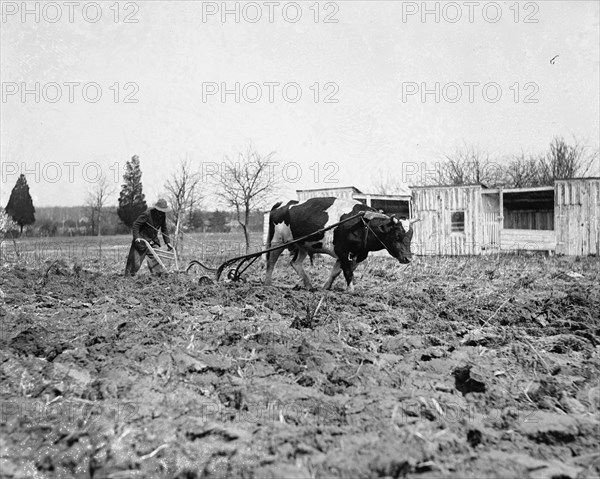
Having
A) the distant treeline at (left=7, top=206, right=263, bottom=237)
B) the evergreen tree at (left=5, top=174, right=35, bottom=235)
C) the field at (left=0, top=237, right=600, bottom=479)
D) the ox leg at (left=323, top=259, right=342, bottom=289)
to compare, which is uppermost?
the evergreen tree at (left=5, top=174, right=35, bottom=235)

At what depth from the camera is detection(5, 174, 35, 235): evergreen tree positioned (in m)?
66.7

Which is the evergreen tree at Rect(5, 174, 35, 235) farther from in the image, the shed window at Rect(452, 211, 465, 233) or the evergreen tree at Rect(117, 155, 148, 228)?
the shed window at Rect(452, 211, 465, 233)

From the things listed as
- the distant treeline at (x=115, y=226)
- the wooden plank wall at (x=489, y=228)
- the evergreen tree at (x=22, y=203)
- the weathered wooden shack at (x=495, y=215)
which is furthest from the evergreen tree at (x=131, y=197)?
the wooden plank wall at (x=489, y=228)

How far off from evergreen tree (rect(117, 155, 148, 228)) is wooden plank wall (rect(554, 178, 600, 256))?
49684mm

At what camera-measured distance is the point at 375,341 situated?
5.11 m

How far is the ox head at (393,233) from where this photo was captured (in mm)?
8867

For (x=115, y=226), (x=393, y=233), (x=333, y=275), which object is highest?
(x=115, y=226)

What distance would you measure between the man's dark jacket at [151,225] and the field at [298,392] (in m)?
4.28

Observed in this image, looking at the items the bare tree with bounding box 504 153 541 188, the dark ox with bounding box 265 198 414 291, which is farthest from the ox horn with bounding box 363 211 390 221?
the bare tree with bounding box 504 153 541 188

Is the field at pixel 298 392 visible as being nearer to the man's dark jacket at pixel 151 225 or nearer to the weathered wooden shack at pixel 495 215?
the man's dark jacket at pixel 151 225

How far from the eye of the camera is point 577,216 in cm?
2331

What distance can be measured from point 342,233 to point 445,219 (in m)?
18.4

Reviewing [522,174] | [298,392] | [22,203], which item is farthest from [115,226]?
[298,392]

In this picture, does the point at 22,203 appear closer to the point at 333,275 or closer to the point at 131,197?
the point at 131,197
